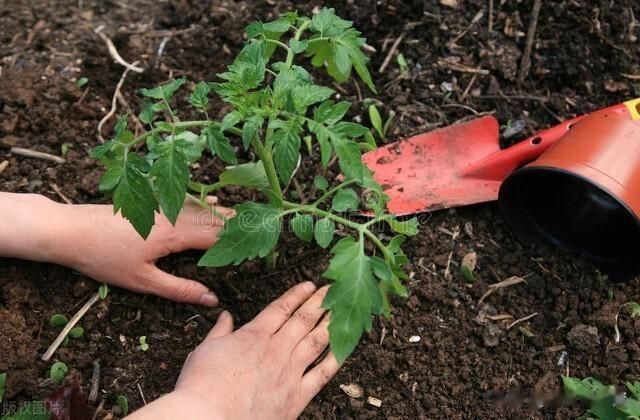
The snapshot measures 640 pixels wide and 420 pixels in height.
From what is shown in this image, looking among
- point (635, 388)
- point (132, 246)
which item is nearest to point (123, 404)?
point (132, 246)

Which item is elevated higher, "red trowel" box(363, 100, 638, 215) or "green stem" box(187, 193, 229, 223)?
"green stem" box(187, 193, 229, 223)

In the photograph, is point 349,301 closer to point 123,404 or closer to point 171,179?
point 171,179

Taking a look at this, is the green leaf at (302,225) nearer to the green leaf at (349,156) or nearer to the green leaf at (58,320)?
the green leaf at (349,156)

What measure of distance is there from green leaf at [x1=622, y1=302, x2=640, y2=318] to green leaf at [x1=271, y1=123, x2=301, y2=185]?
4.00 feet

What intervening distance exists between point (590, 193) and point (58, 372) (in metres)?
1.71

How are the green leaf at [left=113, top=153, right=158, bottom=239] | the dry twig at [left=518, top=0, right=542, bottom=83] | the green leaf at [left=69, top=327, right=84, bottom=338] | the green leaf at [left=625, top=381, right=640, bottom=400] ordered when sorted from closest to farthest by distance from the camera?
the green leaf at [left=113, top=153, right=158, bottom=239] → the green leaf at [left=625, top=381, right=640, bottom=400] → the green leaf at [left=69, top=327, right=84, bottom=338] → the dry twig at [left=518, top=0, right=542, bottom=83]

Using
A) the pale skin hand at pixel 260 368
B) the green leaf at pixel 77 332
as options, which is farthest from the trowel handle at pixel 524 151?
the green leaf at pixel 77 332

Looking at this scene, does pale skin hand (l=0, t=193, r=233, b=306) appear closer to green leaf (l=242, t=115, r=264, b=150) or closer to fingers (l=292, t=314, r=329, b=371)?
fingers (l=292, t=314, r=329, b=371)

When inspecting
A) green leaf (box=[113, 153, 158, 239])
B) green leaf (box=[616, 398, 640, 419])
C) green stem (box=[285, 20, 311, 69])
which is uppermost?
green stem (box=[285, 20, 311, 69])

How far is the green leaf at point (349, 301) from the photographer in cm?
136

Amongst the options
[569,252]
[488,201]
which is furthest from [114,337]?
[569,252]

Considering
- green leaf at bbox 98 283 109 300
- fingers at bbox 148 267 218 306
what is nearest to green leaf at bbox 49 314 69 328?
green leaf at bbox 98 283 109 300

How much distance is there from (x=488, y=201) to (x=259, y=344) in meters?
0.91

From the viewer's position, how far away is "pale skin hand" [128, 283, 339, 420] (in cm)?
167
